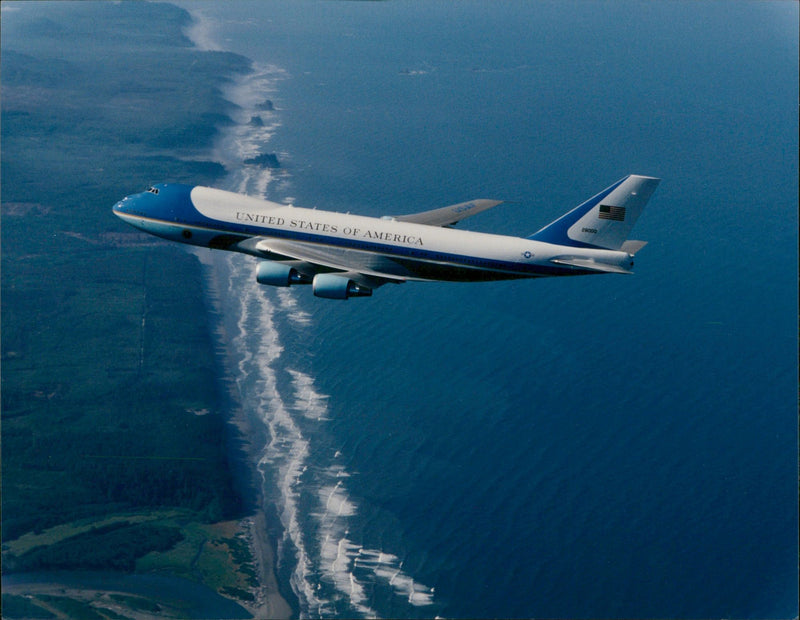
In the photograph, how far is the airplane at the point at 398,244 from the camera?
6838 centimetres

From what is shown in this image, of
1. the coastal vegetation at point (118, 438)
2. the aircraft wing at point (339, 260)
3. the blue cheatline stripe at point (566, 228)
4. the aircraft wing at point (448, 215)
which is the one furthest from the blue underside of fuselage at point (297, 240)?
the coastal vegetation at point (118, 438)

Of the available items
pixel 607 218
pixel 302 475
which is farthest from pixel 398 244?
pixel 302 475

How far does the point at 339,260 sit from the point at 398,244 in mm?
6066

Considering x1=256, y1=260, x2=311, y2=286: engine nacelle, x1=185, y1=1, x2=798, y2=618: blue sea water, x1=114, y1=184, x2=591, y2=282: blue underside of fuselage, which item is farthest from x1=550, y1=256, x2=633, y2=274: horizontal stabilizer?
x1=185, y1=1, x2=798, y2=618: blue sea water

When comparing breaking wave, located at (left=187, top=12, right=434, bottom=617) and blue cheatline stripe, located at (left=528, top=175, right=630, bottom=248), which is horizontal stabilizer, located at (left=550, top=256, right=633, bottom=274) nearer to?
blue cheatline stripe, located at (left=528, top=175, right=630, bottom=248)

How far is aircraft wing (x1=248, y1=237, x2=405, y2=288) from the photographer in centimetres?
7056

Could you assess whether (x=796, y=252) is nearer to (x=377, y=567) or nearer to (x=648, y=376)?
(x=648, y=376)

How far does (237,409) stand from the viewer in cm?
14988

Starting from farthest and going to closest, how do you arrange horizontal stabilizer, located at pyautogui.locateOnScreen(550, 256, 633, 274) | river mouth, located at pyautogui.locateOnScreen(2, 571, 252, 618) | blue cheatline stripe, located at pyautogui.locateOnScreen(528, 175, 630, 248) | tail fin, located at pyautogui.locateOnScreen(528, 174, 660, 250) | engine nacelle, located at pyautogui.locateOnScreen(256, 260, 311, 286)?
river mouth, located at pyautogui.locateOnScreen(2, 571, 252, 618) → engine nacelle, located at pyautogui.locateOnScreen(256, 260, 311, 286) → blue cheatline stripe, located at pyautogui.locateOnScreen(528, 175, 630, 248) → tail fin, located at pyautogui.locateOnScreen(528, 174, 660, 250) → horizontal stabilizer, located at pyautogui.locateOnScreen(550, 256, 633, 274)

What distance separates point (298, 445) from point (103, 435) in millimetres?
37789

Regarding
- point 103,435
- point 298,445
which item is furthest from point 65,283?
point 298,445

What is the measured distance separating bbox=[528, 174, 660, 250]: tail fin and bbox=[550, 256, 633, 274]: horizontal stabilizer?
2.08m

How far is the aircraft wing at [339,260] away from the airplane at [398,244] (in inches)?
3.8

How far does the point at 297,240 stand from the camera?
72.6 metres
